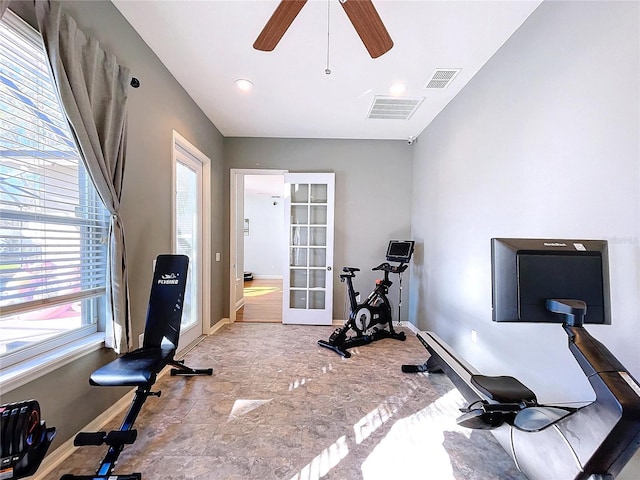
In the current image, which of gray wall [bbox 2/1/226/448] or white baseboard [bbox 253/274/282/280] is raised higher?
gray wall [bbox 2/1/226/448]

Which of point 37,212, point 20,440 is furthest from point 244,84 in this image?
point 20,440

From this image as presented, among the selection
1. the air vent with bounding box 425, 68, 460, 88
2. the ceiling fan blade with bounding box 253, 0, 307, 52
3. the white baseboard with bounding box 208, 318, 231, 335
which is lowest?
the white baseboard with bounding box 208, 318, 231, 335

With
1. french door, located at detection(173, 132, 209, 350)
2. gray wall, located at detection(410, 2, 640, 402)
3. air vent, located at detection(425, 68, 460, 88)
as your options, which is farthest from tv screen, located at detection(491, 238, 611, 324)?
french door, located at detection(173, 132, 209, 350)

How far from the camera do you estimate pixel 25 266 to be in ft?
4.55

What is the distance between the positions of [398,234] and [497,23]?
274cm

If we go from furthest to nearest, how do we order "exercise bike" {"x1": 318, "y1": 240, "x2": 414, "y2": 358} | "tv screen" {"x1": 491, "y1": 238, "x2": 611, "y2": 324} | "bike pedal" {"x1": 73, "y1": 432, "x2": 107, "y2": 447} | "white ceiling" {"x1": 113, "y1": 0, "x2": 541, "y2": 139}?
"exercise bike" {"x1": 318, "y1": 240, "x2": 414, "y2": 358} → "white ceiling" {"x1": 113, "y1": 0, "x2": 541, "y2": 139} → "bike pedal" {"x1": 73, "y1": 432, "x2": 107, "y2": 447} → "tv screen" {"x1": 491, "y1": 238, "x2": 611, "y2": 324}

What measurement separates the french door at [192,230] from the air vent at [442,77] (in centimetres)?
264

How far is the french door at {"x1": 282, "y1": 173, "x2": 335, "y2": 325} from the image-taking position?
4215 mm

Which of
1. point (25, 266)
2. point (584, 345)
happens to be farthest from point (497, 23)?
point (25, 266)

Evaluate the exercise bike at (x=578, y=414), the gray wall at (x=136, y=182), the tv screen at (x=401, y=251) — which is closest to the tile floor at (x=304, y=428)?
the gray wall at (x=136, y=182)

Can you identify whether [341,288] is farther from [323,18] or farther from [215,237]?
[323,18]

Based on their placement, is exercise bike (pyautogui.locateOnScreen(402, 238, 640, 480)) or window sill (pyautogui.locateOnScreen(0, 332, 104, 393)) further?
window sill (pyautogui.locateOnScreen(0, 332, 104, 393))

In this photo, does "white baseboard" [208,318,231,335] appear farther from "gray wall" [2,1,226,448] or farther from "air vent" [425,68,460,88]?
"air vent" [425,68,460,88]

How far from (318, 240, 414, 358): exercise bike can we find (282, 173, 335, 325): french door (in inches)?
27.6
